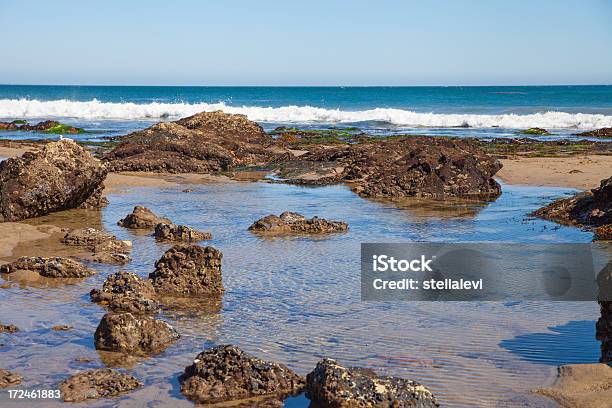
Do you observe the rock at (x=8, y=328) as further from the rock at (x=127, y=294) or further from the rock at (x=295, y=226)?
the rock at (x=295, y=226)

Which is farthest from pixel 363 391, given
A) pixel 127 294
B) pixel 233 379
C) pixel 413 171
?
pixel 413 171

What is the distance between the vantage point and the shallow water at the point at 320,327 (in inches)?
221

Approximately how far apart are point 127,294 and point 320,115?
5087 centimetres

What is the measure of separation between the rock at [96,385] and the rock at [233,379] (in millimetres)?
396

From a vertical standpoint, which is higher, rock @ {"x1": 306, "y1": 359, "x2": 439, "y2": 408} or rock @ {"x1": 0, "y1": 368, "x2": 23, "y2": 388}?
rock @ {"x1": 306, "y1": 359, "x2": 439, "y2": 408}

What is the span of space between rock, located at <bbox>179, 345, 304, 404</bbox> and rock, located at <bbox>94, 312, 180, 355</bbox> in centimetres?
77

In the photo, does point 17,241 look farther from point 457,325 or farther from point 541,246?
point 541,246

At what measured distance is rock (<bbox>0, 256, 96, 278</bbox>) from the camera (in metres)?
8.43

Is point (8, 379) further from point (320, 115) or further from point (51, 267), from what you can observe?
point (320, 115)

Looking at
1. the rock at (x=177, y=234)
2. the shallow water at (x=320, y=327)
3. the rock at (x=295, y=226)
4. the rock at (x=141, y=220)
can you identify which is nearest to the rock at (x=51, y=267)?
the shallow water at (x=320, y=327)

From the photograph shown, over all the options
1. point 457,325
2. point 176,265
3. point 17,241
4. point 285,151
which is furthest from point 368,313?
point 285,151

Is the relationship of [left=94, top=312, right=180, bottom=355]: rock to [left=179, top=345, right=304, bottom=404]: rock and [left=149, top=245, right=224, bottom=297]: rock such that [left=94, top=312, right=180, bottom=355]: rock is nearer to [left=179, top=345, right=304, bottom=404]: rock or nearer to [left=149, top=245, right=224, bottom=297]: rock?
[left=179, top=345, right=304, bottom=404]: rock

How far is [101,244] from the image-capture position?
32.5 feet

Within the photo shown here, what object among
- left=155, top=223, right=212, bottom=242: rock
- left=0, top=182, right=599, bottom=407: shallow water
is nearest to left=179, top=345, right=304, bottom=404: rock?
left=0, top=182, right=599, bottom=407: shallow water
